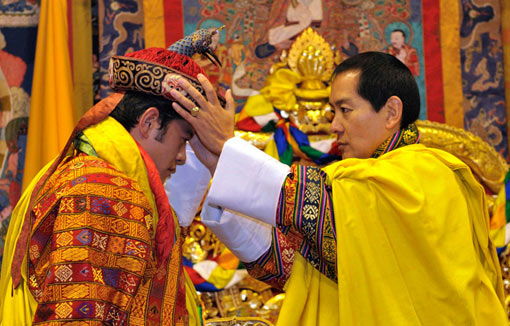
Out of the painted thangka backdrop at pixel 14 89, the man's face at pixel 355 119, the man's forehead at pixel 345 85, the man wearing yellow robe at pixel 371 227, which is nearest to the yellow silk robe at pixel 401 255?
the man wearing yellow robe at pixel 371 227

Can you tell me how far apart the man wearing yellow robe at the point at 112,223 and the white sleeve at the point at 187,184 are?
0.99ft

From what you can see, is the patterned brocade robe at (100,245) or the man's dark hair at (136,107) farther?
the man's dark hair at (136,107)

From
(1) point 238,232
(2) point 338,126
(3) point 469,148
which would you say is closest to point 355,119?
(2) point 338,126

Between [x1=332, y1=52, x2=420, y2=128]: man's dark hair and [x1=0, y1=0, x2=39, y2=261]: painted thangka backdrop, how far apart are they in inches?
69.1

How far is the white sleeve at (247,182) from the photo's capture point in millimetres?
1805

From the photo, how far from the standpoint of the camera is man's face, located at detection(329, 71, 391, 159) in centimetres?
205

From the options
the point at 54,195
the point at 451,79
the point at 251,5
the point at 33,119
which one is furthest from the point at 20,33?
the point at 451,79

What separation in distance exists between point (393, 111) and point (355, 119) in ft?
0.38

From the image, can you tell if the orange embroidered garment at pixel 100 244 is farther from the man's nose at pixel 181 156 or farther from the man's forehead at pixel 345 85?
the man's forehead at pixel 345 85

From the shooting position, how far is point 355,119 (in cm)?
205

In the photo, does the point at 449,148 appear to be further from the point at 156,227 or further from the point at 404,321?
the point at 156,227

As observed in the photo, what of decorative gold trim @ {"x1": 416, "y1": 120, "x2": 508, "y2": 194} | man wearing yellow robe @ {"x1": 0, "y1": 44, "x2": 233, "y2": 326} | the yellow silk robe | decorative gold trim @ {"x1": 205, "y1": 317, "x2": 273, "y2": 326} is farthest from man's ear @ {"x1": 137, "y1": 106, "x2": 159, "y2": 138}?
decorative gold trim @ {"x1": 416, "y1": 120, "x2": 508, "y2": 194}

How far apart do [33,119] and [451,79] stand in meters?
2.04

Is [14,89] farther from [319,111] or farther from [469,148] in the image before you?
[469,148]
